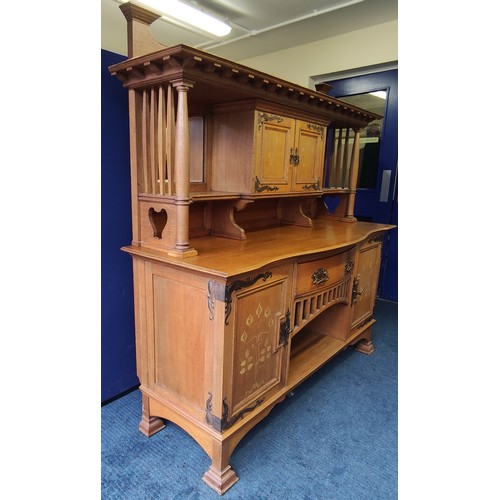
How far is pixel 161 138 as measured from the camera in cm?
147

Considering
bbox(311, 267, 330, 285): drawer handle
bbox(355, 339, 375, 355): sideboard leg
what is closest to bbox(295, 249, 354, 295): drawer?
bbox(311, 267, 330, 285): drawer handle

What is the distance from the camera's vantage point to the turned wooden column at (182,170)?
136 cm

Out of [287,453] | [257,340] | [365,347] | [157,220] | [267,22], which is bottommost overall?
[287,453]

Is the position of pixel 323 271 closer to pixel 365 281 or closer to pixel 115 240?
pixel 365 281

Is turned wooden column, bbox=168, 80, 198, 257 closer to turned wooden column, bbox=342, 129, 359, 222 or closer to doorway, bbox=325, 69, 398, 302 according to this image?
turned wooden column, bbox=342, 129, 359, 222

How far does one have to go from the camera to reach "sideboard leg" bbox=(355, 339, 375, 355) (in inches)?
103

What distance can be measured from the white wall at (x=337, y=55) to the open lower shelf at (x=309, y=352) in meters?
2.47

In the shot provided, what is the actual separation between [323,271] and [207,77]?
1.06m

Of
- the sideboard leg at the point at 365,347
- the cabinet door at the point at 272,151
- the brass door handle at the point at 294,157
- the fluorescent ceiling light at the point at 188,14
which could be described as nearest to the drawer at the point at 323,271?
the cabinet door at the point at 272,151

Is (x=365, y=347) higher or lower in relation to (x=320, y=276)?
lower

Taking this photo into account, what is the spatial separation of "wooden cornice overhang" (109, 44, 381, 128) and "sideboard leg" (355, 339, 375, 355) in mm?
1700

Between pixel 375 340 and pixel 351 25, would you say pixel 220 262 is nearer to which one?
pixel 375 340

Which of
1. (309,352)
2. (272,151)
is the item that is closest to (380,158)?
(272,151)

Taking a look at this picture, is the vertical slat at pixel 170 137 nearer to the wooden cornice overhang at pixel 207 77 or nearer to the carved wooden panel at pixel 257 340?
the wooden cornice overhang at pixel 207 77
